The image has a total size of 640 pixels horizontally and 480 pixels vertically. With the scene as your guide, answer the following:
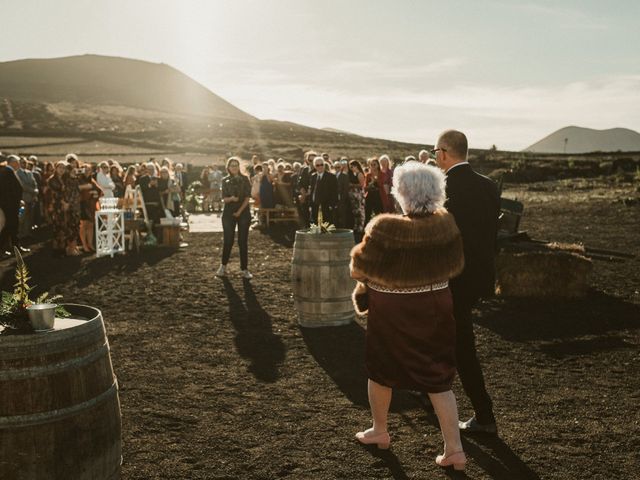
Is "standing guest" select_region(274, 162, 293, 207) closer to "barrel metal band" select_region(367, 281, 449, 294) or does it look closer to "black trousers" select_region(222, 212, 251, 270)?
"black trousers" select_region(222, 212, 251, 270)

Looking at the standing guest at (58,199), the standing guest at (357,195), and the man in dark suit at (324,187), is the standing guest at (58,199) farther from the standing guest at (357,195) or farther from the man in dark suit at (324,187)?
the standing guest at (357,195)

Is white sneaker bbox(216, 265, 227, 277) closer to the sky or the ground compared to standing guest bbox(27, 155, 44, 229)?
closer to the ground

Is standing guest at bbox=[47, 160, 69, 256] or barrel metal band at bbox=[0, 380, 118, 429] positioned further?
standing guest at bbox=[47, 160, 69, 256]

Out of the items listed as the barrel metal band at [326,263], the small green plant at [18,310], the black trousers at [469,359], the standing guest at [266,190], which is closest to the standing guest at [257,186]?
the standing guest at [266,190]

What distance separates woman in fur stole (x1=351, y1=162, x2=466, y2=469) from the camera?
408 centimetres

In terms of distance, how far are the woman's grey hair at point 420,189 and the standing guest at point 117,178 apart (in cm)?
1539

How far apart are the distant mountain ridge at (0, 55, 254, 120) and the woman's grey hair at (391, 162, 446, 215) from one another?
140577 mm

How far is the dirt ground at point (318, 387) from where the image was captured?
4.48m

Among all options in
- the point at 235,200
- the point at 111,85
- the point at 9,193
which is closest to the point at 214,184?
the point at 9,193

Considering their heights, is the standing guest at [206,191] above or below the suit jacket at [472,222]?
below

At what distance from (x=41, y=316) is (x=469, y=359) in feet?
9.39

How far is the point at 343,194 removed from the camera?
16781 millimetres

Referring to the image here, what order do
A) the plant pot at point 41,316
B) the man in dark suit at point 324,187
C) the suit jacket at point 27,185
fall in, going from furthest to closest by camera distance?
1. the suit jacket at point 27,185
2. the man in dark suit at point 324,187
3. the plant pot at point 41,316

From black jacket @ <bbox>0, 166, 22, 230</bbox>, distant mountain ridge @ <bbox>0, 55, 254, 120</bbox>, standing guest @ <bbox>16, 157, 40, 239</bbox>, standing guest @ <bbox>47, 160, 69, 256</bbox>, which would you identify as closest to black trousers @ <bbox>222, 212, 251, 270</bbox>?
standing guest @ <bbox>47, 160, 69, 256</bbox>
